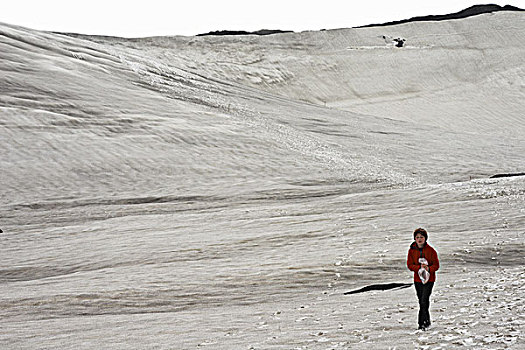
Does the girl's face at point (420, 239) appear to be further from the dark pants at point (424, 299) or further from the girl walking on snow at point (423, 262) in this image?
the dark pants at point (424, 299)

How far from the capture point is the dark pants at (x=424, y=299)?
4782 mm

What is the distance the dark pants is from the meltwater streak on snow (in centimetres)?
14

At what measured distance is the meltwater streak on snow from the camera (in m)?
6.11

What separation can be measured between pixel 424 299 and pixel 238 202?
25.5 feet

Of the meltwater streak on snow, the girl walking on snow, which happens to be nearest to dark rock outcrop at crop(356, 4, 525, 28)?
the meltwater streak on snow

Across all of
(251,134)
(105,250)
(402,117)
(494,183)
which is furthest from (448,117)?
(105,250)

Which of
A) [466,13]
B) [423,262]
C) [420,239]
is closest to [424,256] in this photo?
[423,262]

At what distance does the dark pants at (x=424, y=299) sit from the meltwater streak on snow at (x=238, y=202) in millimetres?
136

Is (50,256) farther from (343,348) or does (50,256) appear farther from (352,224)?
(343,348)

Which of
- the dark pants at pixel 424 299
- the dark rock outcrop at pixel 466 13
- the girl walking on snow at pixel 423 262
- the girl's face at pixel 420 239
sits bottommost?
the dark pants at pixel 424 299

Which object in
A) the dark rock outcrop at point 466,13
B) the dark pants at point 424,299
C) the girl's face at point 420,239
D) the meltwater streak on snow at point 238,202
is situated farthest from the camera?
the dark rock outcrop at point 466,13

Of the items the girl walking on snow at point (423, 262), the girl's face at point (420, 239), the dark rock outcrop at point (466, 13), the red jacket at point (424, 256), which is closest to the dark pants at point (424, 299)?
the girl walking on snow at point (423, 262)

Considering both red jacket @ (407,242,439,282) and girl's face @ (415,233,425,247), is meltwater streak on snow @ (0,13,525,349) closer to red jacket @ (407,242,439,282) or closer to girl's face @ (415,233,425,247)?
red jacket @ (407,242,439,282)

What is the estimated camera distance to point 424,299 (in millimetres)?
4863
